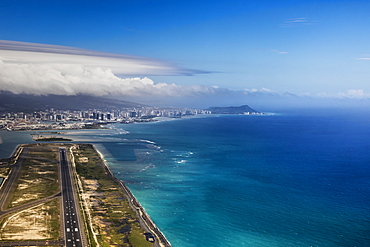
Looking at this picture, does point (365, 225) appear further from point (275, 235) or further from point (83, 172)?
point (83, 172)

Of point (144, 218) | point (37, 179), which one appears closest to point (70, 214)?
point (144, 218)

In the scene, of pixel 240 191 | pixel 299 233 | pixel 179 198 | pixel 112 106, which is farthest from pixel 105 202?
pixel 112 106

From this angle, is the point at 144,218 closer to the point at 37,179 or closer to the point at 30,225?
the point at 30,225

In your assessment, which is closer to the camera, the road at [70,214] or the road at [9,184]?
the road at [70,214]

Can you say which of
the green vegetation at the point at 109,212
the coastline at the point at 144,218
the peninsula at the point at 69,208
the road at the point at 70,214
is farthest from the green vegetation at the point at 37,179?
the coastline at the point at 144,218

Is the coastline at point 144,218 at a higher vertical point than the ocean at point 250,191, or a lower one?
lower

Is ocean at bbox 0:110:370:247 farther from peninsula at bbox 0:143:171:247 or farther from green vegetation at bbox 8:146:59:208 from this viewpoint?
green vegetation at bbox 8:146:59:208

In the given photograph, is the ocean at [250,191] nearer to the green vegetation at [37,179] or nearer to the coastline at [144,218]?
the coastline at [144,218]
